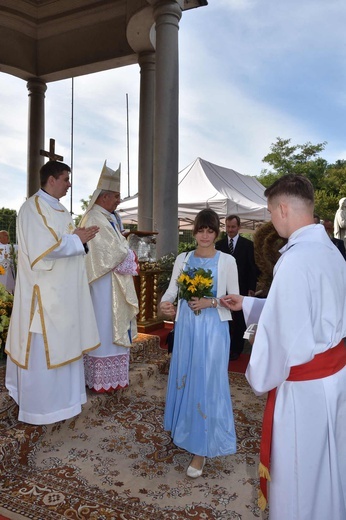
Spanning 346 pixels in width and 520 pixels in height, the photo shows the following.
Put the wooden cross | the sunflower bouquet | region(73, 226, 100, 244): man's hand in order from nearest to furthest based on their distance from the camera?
the sunflower bouquet → region(73, 226, 100, 244): man's hand → the wooden cross

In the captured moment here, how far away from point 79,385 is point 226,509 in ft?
5.19

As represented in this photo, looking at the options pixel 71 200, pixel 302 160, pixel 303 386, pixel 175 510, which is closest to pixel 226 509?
pixel 175 510

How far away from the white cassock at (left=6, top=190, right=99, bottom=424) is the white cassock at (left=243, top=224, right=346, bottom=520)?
6.86 feet

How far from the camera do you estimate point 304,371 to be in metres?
1.80

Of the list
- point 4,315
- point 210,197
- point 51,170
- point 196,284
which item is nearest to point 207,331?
point 196,284

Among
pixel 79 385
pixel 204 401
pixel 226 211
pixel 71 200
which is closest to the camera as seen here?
pixel 204 401

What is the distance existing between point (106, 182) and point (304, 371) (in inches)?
120

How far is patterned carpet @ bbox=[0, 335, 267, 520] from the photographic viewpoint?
276 cm

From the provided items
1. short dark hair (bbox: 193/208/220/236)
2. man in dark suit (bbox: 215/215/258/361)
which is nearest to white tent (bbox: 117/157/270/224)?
man in dark suit (bbox: 215/215/258/361)

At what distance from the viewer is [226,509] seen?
2.79 meters

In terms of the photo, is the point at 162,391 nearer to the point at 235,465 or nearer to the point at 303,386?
the point at 235,465

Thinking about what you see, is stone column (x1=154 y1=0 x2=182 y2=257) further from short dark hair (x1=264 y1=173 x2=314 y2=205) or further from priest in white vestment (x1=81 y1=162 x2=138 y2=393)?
short dark hair (x1=264 y1=173 x2=314 y2=205)

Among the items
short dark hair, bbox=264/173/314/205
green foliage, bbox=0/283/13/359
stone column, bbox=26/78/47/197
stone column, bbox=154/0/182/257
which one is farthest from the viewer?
stone column, bbox=26/78/47/197

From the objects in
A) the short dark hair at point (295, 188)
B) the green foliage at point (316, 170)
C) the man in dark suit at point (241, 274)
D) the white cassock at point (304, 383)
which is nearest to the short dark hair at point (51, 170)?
the short dark hair at point (295, 188)
